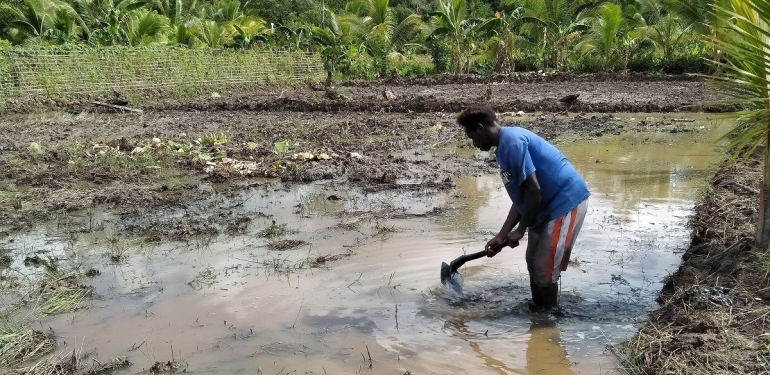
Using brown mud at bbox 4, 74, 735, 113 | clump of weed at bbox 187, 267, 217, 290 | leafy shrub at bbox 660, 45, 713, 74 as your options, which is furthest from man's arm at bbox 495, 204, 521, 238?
leafy shrub at bbox 660, 45, 713, 74

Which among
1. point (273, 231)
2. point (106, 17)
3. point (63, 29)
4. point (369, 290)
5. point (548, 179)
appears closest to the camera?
point (548, 179)

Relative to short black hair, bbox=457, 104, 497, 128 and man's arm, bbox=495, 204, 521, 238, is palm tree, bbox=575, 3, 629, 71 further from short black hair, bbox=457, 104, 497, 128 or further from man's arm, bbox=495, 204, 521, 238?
short black hair, bbox=457, 104, 497, 128

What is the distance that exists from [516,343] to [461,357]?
399 mm

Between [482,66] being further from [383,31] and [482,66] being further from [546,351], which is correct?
[546,351]

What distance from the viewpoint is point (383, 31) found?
31469 mm

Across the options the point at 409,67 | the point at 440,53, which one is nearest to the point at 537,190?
the point at 440,53

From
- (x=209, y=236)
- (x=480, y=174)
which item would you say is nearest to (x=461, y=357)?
(x=209, y=236)

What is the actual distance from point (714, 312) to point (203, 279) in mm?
3658

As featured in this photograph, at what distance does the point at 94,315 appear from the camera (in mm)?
4566

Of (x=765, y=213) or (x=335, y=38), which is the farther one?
(x=335, y=38)

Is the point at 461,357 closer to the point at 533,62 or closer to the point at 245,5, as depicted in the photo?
the point at 533,62

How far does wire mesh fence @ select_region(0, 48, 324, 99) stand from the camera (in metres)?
17.5

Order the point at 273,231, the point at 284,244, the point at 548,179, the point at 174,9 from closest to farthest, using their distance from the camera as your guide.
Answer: the point at 548,179, the point at 284,244, the point at 273,231, the point at 174,9

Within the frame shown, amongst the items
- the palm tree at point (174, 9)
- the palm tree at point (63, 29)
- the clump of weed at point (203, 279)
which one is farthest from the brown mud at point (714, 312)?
the palm tree at point (174, 9)
